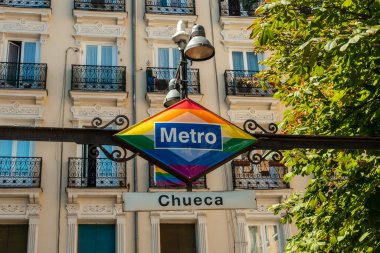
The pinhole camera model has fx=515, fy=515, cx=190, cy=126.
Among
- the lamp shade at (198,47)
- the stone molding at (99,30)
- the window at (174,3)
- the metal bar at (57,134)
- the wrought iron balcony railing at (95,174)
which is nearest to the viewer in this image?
the metal bar at (57,134)

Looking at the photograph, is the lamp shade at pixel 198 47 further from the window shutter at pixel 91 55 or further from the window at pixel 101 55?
the window shutter at pixel 91 55

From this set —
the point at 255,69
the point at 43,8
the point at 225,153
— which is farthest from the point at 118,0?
the point at 225,153

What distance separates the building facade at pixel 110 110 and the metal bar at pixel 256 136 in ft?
29.0

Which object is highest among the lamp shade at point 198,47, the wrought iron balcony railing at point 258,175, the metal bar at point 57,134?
the wrought iron balcony railing at point 258,175

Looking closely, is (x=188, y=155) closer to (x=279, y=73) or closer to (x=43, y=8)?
(x=279, y=73)

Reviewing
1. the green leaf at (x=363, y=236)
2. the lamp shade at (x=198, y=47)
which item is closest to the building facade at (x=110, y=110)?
the green leaf at (x=363, y=236)

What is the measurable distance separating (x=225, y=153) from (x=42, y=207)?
11.5 m

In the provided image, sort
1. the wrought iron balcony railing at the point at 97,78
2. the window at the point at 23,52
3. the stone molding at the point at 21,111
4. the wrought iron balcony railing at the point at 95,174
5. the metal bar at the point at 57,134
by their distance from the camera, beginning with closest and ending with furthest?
1. the metal bar at the point at 57,134
2. the wrought iron balcony railing at the point at 95,174
3. the stone molding at the point at 21,111
4. the wrought iron balcony railing at the point at 97,78
5. the window at the point at 23,52

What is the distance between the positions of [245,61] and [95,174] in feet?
22.4

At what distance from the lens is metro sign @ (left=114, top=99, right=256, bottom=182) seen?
4918 millimetres

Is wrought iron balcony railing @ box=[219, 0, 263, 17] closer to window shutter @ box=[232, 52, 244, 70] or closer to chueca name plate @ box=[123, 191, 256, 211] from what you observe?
window shutter @ box=[232, 52, 244, 70]

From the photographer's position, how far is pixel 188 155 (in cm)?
495

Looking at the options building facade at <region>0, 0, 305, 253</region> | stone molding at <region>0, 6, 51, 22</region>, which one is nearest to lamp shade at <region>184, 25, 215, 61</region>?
building facade at <region>0, 0, 305, 253</region>

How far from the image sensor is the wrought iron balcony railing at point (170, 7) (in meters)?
18.8
